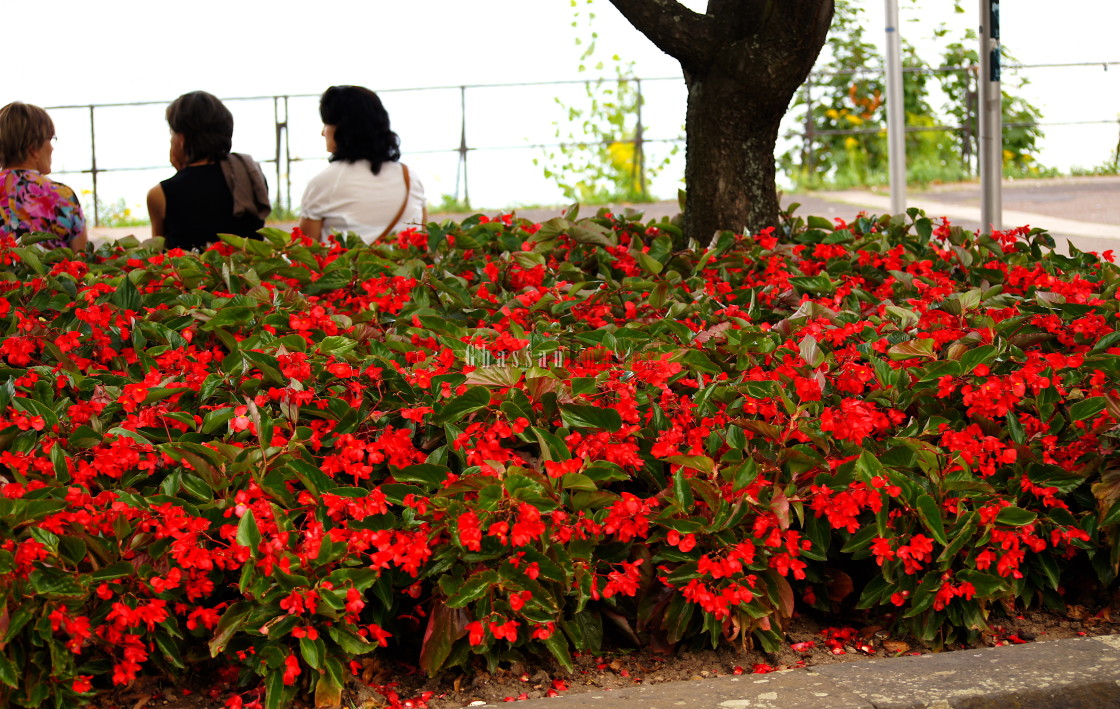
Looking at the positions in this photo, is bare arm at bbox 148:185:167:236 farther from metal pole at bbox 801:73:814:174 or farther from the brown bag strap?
metal pole at bbox 801:73:814:174

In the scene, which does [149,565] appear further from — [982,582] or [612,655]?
[982,582]

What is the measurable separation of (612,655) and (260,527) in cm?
96

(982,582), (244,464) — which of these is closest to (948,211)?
(982,582)

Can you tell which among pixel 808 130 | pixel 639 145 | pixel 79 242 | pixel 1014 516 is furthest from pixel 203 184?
pixel 808 130

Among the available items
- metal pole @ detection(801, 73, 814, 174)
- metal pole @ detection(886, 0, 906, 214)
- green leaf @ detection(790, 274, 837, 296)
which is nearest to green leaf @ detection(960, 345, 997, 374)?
green leaf @ detection(790, 274, 837, 296)

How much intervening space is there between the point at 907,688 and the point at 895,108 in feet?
25.4

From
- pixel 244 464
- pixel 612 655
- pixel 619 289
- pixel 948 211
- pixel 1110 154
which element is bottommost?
pixel 612 655

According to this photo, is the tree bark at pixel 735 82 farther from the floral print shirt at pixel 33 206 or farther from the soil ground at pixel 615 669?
the soil ground at pixel 615 669

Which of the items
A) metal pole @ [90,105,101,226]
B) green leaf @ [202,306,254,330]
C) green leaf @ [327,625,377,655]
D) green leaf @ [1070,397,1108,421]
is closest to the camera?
green leaf @ [327,625,377,655]

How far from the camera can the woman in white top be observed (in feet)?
19.2

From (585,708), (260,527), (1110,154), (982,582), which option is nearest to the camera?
(585,708)

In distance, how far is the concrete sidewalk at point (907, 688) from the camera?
8.54 ft

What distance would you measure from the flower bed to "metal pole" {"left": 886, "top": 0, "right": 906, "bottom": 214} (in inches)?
228

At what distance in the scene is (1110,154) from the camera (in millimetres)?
16469
